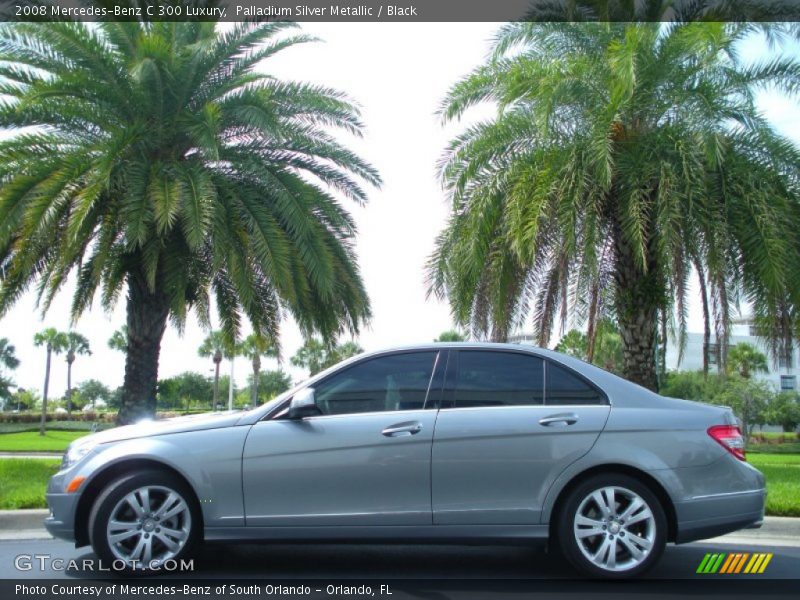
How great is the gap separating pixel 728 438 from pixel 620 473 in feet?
2.60

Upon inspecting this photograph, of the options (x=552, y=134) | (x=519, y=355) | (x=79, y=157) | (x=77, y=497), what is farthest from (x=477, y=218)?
(x=77, y=497)

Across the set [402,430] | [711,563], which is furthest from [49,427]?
[711,563]

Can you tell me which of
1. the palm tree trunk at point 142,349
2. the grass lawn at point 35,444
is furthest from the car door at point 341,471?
the grass lawn at point 35,444

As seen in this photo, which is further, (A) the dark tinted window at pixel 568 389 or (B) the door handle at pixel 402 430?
(A) the dark tinted window at pixel 568 389

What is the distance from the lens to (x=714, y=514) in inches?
223

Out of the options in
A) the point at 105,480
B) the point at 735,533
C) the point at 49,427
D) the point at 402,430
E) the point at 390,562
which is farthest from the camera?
the point at 49,427

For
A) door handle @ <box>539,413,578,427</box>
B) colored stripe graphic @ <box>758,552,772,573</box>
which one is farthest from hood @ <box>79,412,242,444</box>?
colored stripe graphic @ <box>758,552,772,573</box>

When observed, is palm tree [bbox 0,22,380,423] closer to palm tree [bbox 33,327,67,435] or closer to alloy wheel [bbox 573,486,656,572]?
alloy wheel [bbox 573,486,656,572]

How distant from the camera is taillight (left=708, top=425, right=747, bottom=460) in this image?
5785mm

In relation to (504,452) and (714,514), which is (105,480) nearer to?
(504,452)

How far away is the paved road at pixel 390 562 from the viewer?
6.03 m

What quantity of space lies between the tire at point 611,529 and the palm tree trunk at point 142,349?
1000 centimetres

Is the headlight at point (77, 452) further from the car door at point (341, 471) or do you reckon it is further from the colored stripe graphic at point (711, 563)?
the colored stripe graphic at point (711, 563)

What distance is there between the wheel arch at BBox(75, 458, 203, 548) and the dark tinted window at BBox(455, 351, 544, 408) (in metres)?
2.01
